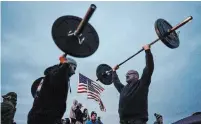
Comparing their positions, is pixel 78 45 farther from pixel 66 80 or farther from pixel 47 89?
pixel 47 89

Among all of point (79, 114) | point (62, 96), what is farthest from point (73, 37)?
point (79, 114)

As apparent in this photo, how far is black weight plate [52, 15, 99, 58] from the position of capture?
13.1ft

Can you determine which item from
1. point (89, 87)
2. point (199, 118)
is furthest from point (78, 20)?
point (89, 87)

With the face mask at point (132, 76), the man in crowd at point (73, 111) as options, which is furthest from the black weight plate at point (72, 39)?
the man in crowd at point (73, 111)

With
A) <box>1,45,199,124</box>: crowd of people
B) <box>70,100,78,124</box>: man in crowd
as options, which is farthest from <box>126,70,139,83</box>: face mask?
<box>70,100,78,124</box>: man in crowd

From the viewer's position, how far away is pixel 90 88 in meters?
11.3

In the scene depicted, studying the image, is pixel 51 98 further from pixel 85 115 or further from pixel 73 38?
pixel 85 115

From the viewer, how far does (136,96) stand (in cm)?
517

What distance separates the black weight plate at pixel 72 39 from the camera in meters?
3.98

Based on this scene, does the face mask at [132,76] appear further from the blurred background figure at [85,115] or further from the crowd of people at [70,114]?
the blurred background figure at [85,115]

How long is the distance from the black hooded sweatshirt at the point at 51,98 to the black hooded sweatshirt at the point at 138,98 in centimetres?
179

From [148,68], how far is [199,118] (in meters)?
2.57

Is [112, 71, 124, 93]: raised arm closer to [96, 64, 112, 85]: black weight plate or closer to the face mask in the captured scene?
the face mask

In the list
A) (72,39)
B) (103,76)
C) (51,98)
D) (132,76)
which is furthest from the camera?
(103,76)
